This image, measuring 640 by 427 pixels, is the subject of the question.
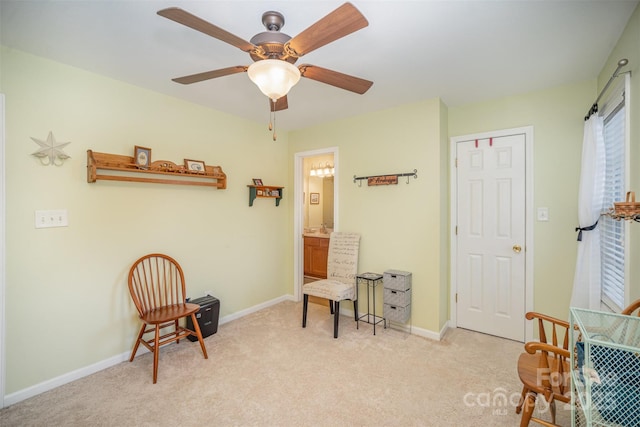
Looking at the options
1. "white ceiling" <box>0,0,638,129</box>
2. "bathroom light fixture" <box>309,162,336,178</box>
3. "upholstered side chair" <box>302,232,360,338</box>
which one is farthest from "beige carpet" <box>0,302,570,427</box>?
"bathroom light fixture" <box>309,162,336,178</box>

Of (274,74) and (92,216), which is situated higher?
(274,74)

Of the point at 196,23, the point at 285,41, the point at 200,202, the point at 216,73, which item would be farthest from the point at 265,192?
the point at 196,23

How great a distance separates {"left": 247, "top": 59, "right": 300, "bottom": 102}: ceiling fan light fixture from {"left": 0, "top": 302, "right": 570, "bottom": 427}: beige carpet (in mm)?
2028

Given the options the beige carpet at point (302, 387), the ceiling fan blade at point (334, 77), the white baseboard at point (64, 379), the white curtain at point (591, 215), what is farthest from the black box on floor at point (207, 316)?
the white curtain at point (591, 215)

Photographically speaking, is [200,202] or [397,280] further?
[200,202]

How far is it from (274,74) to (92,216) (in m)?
2.08

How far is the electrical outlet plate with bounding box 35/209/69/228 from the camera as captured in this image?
2.18 meters

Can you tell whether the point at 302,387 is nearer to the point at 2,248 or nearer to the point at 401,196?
the point at 401,196

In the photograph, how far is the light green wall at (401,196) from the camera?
3.03 m

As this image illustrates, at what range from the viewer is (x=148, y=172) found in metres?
2.68

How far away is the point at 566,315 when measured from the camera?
2.71 m

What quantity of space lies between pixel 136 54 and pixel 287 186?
2.44 meters

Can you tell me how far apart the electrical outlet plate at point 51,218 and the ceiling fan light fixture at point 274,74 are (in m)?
1.98

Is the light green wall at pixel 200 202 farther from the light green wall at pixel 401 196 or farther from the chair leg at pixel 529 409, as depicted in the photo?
the chair leg at pixel 529 409
